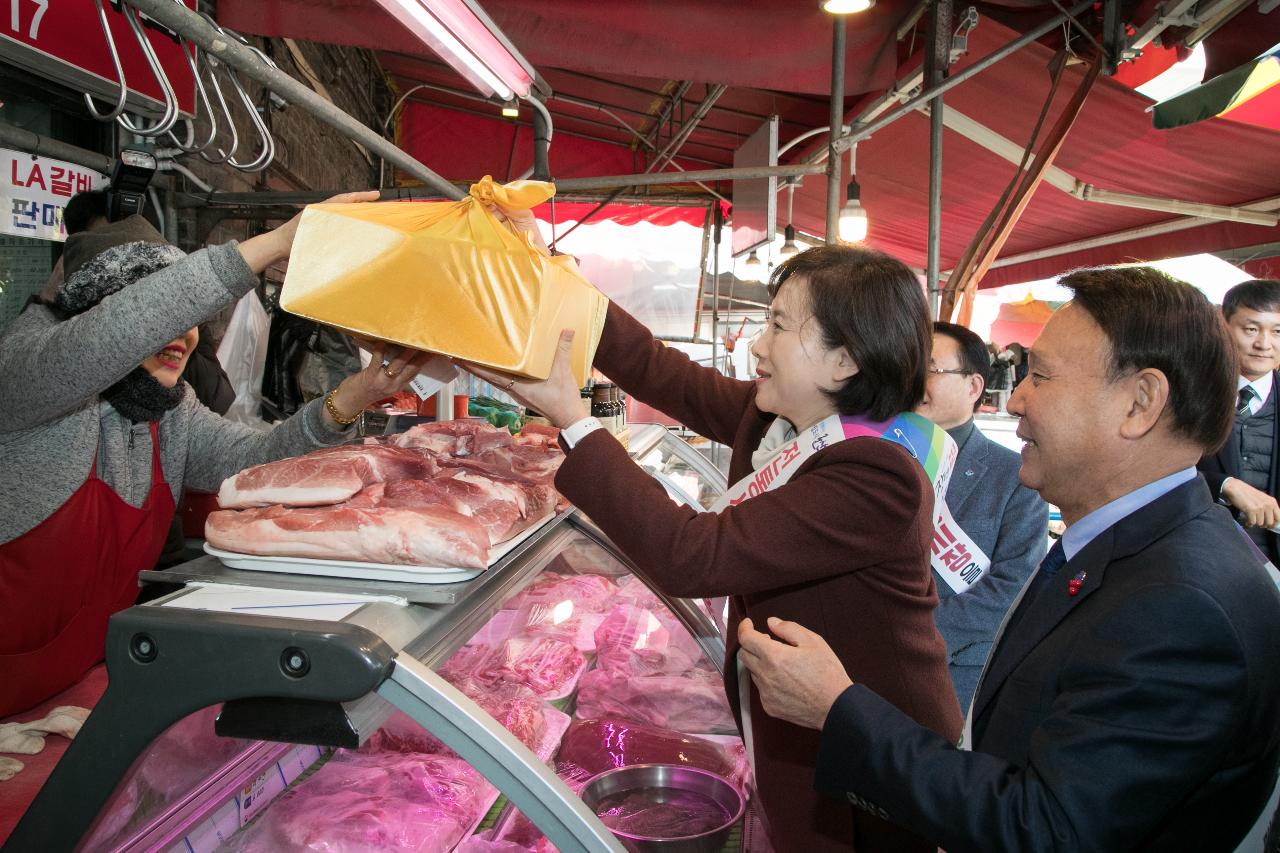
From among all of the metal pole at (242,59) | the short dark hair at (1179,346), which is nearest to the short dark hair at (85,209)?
the metal pole at (242,59)

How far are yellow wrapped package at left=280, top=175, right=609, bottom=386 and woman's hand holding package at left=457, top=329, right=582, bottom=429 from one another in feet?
0.36

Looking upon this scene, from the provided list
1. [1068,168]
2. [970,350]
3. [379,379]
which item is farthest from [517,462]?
Answer: [1068,168]

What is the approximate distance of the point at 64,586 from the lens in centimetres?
210

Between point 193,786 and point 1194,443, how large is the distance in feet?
6.37

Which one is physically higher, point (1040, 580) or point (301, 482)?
point (301, 482)

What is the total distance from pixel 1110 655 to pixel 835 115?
3.78 m

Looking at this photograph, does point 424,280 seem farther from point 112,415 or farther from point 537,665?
point 537,665

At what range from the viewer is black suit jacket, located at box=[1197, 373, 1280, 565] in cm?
403

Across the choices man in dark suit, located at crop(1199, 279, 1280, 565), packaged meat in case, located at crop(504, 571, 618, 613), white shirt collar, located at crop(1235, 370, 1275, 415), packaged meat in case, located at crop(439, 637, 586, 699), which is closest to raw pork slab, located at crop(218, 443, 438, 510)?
packaged meat in case, located at crop(439, 637, 586, 699)

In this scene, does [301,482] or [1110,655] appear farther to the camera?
[301,482]

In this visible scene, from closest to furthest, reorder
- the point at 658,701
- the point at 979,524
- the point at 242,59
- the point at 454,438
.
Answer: the point at 242,59 → the point at 454,438 → the point at 658,701 → the point at 979,524

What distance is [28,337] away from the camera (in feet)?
6.08

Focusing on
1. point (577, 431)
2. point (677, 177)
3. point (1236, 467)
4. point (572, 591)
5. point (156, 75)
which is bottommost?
point (572, 591)

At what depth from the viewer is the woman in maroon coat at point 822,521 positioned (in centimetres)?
160
